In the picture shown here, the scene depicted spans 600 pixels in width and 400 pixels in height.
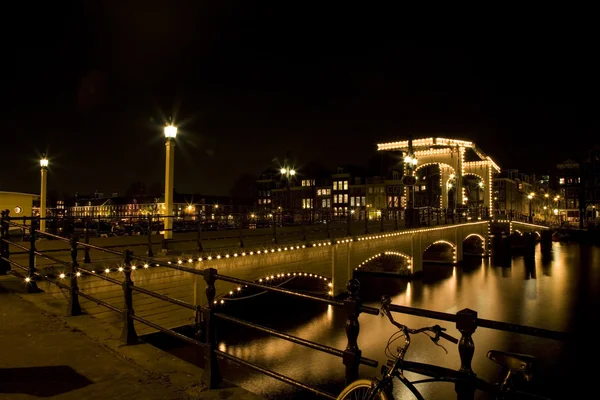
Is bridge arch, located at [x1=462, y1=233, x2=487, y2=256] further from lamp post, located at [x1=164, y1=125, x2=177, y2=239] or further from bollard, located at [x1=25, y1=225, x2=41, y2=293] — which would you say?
bollard, located at [x1=25, y1=225, x2=41, y2=293]

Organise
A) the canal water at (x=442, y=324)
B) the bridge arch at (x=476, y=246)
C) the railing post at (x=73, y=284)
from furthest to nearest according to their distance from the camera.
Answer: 1. the bridge arch at (x=476, y=246)
2. the canal water at (x=442, y=324)
3. the railing post at (x=73, y=284)

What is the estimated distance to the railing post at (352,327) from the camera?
3.20m

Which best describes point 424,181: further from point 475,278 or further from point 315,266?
point 315,266

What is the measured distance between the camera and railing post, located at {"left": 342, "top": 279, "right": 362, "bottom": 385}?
320cm

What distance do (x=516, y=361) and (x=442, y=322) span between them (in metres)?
16.6

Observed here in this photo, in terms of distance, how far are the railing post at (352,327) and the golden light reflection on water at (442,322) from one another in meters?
9.41

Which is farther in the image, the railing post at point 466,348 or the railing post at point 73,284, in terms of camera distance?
the railing post at point 73,284

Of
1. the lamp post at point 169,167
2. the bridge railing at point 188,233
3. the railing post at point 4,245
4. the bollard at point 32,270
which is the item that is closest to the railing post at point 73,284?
the bridge railing at point 188,233

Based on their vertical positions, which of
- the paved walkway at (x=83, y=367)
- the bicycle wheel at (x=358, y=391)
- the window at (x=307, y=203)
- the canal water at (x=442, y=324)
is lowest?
the canal water at (x=442, y=324)

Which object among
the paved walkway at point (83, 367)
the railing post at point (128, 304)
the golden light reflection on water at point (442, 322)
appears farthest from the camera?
the golden light reflection on water at point (442, 322)

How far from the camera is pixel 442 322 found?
18.0m

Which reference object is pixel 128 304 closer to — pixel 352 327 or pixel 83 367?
pixel 83 367

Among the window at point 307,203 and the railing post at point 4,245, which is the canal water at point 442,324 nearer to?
the railing post at point 4,245

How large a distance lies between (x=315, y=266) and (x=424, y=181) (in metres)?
50.7
